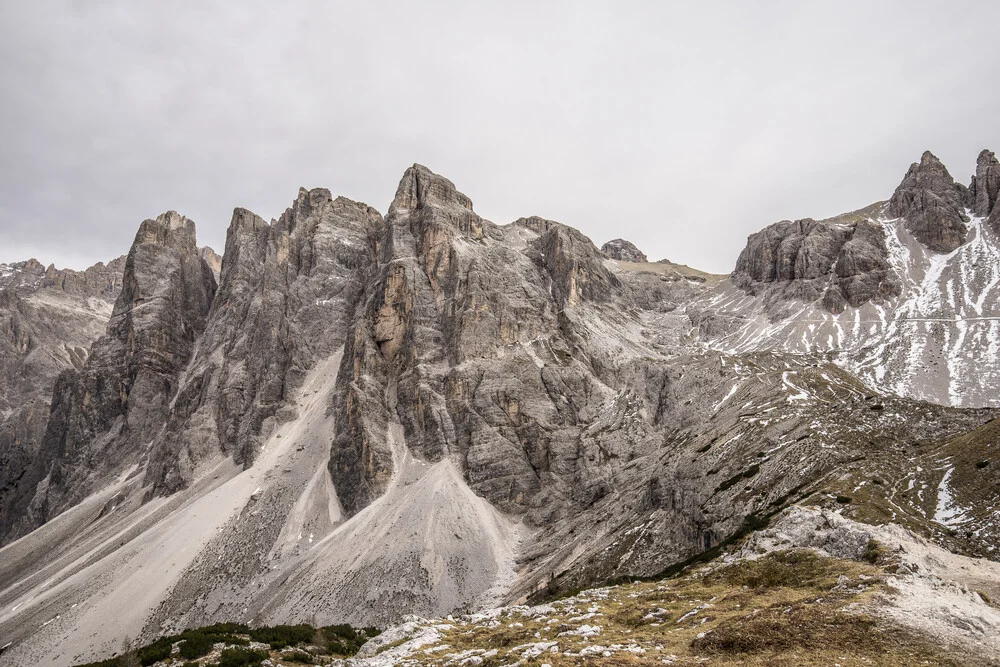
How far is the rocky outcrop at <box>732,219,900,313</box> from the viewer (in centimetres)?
14062

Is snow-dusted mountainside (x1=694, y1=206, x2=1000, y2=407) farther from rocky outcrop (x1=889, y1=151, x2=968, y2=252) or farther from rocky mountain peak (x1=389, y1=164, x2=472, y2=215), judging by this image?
rocky mountain peak (x1=389, y1=164, x2=472, y2=215)

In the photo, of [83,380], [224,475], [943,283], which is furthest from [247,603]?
[943,283]

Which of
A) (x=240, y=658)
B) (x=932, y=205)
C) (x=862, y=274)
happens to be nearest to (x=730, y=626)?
(x=240, y=658)

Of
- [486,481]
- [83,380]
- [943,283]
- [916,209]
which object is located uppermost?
[916,209]

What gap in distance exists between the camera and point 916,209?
158625mm

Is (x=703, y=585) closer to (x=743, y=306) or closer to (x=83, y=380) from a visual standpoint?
(x=743, y=306)

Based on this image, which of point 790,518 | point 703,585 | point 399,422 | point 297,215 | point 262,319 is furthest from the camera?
point 297,215

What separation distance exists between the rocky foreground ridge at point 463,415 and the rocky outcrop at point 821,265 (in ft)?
2.98

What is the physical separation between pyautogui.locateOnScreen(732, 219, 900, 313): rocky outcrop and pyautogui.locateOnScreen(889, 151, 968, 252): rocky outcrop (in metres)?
10.8

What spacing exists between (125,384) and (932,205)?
23920 cm

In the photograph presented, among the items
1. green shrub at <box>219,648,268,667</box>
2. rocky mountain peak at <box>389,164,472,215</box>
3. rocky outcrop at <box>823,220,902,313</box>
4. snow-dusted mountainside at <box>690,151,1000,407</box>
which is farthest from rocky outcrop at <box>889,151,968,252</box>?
green shrub at <box>219,648,268,667</box>

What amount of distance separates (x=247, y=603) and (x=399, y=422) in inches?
1767

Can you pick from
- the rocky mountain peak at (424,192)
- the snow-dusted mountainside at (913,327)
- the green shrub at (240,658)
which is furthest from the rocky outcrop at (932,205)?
the green shrub at (240,658)

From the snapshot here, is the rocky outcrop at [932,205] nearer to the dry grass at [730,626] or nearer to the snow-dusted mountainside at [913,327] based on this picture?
the snow-dusted mountainside at [913,327]
